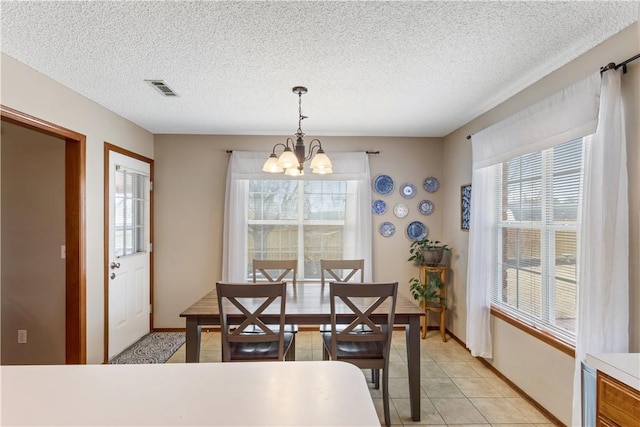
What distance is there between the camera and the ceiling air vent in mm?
2514

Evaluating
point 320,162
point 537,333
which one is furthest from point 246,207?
point 537,333

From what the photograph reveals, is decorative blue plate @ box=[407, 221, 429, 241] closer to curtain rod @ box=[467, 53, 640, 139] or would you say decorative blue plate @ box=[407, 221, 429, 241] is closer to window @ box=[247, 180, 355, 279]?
window @ box=[247, 180, 355, 279]

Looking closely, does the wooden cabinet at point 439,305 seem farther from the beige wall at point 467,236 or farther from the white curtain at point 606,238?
the white curtain at point 606,238

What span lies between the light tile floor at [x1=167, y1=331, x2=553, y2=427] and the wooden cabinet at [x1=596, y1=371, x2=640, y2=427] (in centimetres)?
111

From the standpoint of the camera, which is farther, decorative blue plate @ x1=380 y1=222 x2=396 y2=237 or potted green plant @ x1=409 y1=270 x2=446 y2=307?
decorative blue plate @ x1=380 y1=222 x2=396 y2=237

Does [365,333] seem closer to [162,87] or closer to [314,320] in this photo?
[314,320]

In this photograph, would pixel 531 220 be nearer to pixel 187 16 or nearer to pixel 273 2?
pixel 273 2

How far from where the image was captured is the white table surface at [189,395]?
2.53ft

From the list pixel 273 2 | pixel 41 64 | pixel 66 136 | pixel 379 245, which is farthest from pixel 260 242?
pixel 273 2

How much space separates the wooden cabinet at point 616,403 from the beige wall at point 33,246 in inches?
141

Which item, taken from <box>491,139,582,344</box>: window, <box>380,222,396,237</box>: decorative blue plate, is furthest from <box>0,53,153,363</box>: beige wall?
<box>491,139,582,344</box>: window

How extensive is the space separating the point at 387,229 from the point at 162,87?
283 centimetres

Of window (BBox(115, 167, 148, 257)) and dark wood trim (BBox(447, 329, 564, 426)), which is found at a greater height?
window (BBox(115, 167, 148, 257))

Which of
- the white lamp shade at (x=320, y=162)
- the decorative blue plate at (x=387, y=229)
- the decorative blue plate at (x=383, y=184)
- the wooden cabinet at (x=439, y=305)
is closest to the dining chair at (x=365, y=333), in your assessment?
the white lamp shade at (x=320, y=162)
